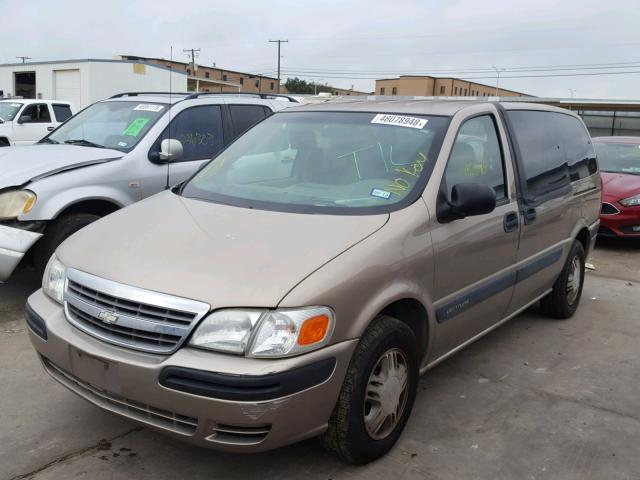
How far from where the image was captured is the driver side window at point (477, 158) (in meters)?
3.51

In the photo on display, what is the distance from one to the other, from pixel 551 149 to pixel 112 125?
4125 mm

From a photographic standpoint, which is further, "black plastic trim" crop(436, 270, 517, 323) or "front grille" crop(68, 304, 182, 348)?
"black plastic trim" crop(436, 270, 517, 323)

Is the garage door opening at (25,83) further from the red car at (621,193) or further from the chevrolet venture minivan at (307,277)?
the chevrolet venture minivan at (307,277)

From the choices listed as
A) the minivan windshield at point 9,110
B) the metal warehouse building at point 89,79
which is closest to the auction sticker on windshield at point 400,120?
the minivan windshield at point 9,110

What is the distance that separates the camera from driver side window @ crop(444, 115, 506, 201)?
3512 millimetres

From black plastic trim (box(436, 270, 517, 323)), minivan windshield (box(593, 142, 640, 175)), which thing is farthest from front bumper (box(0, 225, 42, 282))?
minivan windshield (box(593, 142, 640, 175))

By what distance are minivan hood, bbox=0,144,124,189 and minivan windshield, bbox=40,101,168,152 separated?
0.64 ft

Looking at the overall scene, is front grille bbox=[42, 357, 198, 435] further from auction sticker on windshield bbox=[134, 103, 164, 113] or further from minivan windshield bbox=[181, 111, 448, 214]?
auction sticker on windshield bbox=[134, 103, 164, 113]

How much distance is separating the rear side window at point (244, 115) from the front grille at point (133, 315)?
4.03m

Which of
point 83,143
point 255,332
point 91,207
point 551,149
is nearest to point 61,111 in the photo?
point 83,143

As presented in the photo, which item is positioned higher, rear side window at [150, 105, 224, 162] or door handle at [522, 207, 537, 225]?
rear side window at [150, 105, 224, 162]

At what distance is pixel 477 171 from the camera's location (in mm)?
3750

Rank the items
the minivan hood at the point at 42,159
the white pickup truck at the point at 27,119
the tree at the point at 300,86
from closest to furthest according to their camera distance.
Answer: the minivan hood at the point at 42,159 → the white pickup truck at the point at 27,119 → the tree at the point at 300,86

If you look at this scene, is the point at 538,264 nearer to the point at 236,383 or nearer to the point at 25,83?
the point at 236,383
